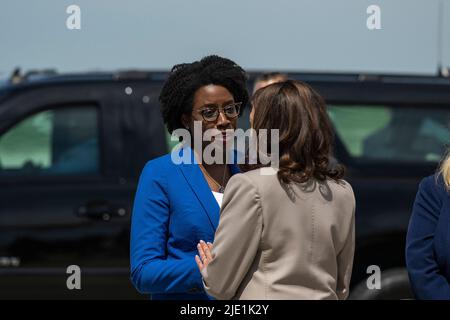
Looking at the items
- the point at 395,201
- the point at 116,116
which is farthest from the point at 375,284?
the point at 116,116

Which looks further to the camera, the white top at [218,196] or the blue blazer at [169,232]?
the white top at [218,196]

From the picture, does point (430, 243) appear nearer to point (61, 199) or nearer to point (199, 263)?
point (199, 263)

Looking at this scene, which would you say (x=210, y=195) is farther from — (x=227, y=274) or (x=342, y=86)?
(x=342, y=86)

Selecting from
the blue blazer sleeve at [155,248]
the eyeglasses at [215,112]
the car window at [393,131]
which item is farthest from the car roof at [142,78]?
the blue blazer sleeve at [155,248]

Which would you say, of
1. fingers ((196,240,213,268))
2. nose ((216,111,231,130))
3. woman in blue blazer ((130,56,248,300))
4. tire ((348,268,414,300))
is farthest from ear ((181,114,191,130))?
tire ((348,268,414,300))

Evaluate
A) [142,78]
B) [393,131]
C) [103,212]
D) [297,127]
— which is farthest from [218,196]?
[393,131]

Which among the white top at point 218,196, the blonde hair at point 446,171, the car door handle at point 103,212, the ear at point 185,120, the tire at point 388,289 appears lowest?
the tire at point 388,289

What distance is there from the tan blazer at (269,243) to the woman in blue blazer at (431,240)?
0.32 metres

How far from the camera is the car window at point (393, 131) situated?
20.9 ft

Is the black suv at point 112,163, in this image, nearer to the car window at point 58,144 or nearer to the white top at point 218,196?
the car window at point 58,144

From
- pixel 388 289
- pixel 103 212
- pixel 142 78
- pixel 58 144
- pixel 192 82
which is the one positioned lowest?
pixel 388 289

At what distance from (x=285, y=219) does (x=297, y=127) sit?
267 millimetres

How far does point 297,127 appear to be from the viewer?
3.11 meters

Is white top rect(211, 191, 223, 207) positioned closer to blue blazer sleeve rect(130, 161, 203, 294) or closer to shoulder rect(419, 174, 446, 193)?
blue blazer sleeve rect(130, 161, 203, 294)
